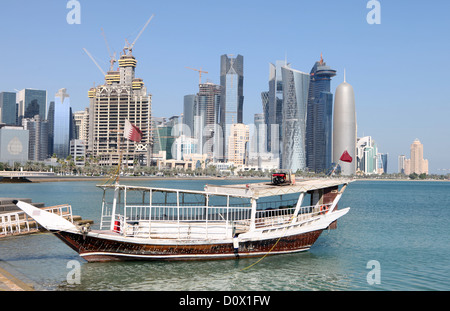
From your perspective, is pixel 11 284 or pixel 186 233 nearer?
pixel 11 284

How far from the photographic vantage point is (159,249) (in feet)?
80.6

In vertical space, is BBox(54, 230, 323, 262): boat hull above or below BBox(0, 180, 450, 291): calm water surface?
above

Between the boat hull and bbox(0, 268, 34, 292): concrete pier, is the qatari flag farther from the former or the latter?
bbox(0, 268, 34, 292): concrete pier

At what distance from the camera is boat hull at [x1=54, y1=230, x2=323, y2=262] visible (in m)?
23.7

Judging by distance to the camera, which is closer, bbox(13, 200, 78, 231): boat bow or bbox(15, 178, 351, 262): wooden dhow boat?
bbox(13, 200, 78, 231): boat bow

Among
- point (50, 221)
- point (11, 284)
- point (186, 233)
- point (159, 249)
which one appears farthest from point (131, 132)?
point (11, 284)

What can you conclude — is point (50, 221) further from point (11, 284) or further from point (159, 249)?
point (159, 249)

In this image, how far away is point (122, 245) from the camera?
24.0 metres

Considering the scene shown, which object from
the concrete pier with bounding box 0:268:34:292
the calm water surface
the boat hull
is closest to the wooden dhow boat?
the boat hull

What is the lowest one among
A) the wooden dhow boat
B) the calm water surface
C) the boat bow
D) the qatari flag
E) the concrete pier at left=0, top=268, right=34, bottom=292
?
the calm water surface

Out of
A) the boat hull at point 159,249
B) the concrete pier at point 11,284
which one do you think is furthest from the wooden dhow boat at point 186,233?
the concrete pier at point 11,284

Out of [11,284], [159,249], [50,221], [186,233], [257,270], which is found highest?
[50,221]
